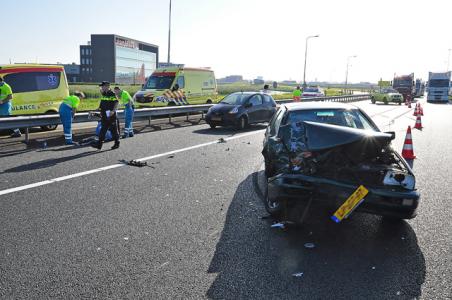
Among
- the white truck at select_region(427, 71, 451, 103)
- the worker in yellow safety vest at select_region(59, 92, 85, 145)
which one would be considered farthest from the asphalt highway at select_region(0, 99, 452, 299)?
the white truck at select_region(427, 71, 451, 103)

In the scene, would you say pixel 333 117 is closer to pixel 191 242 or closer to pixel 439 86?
pixel 191 242

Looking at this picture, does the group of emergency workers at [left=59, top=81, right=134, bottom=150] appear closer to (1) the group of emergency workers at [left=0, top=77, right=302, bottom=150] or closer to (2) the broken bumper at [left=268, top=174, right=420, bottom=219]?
(1) the group of emergency workers at [left=0, top=77, right=302, bottom=150]

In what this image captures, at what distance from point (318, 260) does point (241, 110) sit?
11.6 metres

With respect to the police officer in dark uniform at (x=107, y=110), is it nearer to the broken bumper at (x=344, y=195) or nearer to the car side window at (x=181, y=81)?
the broken bumper at (x=344, y=195)

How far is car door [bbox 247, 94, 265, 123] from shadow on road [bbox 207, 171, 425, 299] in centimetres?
1050

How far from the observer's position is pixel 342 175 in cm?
469

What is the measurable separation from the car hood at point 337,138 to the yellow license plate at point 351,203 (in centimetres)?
54

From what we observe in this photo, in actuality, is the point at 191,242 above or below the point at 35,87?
below

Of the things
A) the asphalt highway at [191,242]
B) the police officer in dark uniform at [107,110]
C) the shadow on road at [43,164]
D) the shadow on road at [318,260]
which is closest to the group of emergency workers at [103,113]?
the police officer in dark uniform at [107,110]

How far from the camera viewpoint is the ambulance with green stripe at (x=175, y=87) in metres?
18.3

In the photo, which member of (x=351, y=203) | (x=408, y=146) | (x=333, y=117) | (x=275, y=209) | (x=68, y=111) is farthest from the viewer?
(x=68, y=111)

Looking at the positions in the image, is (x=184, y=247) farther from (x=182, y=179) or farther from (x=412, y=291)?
(x=182, y=179)

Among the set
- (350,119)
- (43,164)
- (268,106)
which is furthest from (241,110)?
(350,119)

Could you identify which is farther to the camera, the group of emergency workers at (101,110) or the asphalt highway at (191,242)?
the group of emergency workers at (101,110)
